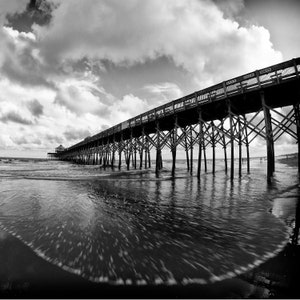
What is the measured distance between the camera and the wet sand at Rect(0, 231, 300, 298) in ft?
6.04

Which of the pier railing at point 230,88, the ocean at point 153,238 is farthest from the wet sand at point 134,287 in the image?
the pier railing at point 230,88

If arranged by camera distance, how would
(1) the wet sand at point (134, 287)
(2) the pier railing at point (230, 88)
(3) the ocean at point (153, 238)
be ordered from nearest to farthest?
(1) the wet sand at point (134, 287) → (3) the ocean at point (153, 238) → (2) the pier railing at point (230, 88)

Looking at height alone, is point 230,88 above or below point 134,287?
above

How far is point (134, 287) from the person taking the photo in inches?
78.1

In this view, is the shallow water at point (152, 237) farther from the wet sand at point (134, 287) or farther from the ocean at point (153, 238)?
the wet sand at point (134, 287)

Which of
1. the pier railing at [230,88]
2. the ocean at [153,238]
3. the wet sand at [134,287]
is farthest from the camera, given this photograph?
the pier railing at [230,88]

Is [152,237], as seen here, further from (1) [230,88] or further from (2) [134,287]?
(1) [230,88]

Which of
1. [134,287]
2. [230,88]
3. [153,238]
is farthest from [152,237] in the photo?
[230,88]

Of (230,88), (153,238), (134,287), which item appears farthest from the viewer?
(230,88)

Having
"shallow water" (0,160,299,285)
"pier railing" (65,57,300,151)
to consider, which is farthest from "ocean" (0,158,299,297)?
"pier railing" (65,57,300,151)

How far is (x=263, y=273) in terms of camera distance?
2.18 meters

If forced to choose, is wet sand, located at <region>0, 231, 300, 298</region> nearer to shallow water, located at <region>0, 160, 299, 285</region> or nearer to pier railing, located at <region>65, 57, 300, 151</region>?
shallow water, located at <region>0, 160, 299, 285</region>

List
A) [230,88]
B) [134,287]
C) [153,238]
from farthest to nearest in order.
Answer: [230,88] < [153,238] < [134,287]

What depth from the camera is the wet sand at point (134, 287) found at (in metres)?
1.84
